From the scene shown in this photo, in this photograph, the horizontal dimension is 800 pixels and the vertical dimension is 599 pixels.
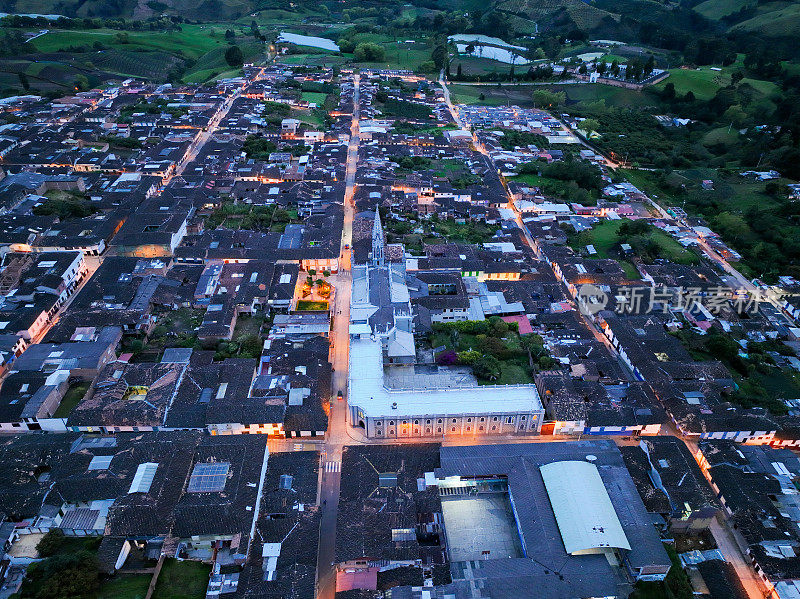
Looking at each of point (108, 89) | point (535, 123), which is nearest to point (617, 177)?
point (535, 123)

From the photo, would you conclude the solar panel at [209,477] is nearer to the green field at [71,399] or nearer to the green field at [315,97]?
the green field at [71,399]

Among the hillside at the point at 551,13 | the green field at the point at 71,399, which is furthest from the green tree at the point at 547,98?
the green field at the point at 71,399

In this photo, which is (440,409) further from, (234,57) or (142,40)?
(142,40)

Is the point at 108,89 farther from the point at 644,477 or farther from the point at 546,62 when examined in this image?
the point at 644,477

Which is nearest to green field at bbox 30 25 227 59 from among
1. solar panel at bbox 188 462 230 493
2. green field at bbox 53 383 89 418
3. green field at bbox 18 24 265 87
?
green field at bbox 18 24 265 87

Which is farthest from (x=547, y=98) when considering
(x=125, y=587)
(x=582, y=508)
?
(x=125, y=587)

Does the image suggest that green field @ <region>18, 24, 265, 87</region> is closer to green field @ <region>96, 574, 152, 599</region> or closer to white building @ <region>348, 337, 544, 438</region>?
white building @ <region>348, 337, 544, 438</region>
